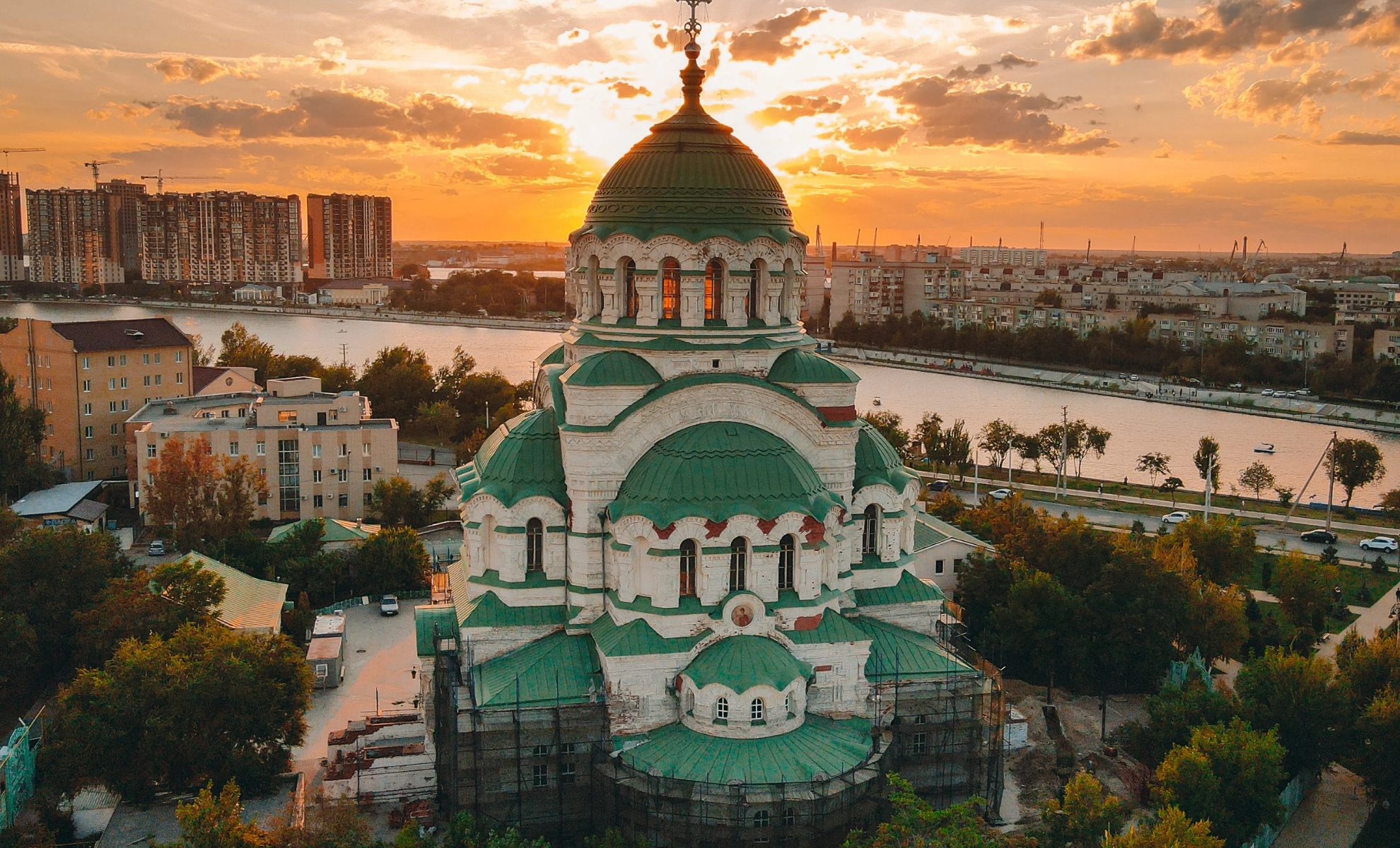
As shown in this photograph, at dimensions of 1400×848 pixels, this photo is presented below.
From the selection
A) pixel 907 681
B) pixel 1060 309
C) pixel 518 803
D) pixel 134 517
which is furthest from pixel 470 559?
pixel 1060 309

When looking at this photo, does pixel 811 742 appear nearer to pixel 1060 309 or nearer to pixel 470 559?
pixel 470 559

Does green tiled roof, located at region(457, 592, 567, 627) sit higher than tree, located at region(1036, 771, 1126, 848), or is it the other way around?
green tiled roof, located at region(457, 592, 567, 627)

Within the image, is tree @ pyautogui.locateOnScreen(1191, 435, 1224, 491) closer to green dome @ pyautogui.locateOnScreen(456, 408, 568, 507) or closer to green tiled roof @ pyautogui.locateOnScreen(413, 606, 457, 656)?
green dome @ pyautogui.locateOnScreen(456, 408, 568, 507)

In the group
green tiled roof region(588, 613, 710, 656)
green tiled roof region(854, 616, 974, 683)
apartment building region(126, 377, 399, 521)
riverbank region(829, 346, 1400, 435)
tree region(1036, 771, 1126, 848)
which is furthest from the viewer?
riverbank region(829, 346, 1400, 435)

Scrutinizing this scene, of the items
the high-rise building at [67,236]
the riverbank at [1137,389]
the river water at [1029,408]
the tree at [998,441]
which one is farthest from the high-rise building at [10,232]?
the tree at [998,441]

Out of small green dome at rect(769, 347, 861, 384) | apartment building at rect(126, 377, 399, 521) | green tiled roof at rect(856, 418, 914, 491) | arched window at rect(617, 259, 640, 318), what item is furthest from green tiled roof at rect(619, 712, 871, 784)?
apartment building at rect(126, 377, 399, 521)

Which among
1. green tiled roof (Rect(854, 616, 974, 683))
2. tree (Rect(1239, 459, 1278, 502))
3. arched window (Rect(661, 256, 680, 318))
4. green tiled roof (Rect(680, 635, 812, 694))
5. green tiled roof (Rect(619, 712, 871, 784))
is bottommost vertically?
green tiled roof (Rect(619, 712, 871, 784))

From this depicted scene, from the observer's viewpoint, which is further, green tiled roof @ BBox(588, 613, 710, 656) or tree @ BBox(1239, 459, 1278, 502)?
tree @ BBox(1239, 459, 1278, 502)
